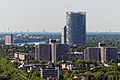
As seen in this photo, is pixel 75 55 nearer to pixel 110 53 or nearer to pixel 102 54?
pixel 102 54

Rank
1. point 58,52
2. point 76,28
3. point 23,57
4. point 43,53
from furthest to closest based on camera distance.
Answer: point 76,28, point 43,53, point 23,57, point 58,52

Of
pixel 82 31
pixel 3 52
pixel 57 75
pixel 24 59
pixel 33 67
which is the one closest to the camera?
pixel 57 75

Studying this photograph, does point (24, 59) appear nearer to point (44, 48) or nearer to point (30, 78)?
point (44, 48)

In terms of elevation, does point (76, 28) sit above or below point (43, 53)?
above

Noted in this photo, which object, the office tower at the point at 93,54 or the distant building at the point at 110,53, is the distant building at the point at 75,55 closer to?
the office tower at the point at 93,54

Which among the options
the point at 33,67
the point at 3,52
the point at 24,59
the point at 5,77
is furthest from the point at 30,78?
the point at 3,52

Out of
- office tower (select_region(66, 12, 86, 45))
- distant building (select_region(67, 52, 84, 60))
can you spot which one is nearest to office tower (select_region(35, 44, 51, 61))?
distant building (select_region(67, 52, 84, 60))

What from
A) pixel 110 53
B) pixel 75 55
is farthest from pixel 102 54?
pixel 75 55
